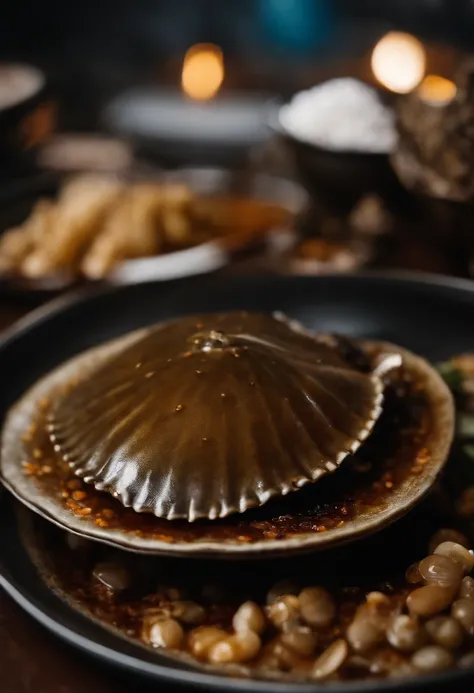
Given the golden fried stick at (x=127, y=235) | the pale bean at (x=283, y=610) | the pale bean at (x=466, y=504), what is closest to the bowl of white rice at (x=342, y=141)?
the golden fried stick at (x=127, y=235)


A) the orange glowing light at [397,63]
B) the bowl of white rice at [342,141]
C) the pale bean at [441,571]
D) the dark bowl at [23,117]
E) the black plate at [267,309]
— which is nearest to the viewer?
the pale bean at [441,571]

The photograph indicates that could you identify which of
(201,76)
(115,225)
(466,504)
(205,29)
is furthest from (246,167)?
(205,29)

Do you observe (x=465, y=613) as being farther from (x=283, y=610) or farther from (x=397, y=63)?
(x=397, y=63)

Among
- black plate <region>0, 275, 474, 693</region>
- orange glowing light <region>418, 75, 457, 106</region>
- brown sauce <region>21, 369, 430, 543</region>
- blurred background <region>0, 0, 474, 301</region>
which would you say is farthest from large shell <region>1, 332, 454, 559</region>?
orange glowing light <region>418, 75, 457, 106</region>

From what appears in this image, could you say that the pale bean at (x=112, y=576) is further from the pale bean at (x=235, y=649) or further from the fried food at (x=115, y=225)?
the fried food at (x=115, y=225)

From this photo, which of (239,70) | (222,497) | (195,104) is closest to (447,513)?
(222,497)
